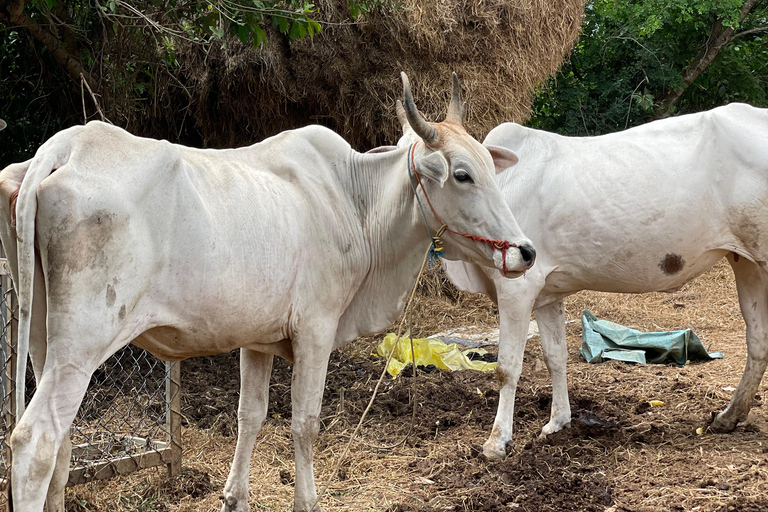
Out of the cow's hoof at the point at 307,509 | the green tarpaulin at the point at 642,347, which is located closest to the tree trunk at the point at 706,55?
the green tarpaulin at the point at 642,347

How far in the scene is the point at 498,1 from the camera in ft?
26.2

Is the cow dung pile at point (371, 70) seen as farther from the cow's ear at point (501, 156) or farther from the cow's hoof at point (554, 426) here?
the cow's hoof at point (554, 426)

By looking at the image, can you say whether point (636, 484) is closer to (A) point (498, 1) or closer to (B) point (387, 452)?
(B) point (387, 452)

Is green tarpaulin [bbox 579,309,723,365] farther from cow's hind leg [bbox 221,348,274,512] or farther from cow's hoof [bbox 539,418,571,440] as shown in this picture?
cow's hind leg [bbox 221,348,274,512]

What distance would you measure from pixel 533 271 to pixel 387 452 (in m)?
1.43

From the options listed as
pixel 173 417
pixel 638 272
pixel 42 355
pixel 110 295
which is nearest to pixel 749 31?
pixel 638 272

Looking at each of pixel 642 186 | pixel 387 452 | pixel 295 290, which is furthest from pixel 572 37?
pixel 295 290

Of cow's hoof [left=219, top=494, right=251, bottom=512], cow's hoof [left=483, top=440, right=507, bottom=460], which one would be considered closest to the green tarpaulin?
cow's hoof [left=483, top=440, right=507, bottom=460]

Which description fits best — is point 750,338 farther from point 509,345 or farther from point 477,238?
point 477,238

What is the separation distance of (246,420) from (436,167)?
58.5 inches

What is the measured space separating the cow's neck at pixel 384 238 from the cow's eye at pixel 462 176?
10.0 inches

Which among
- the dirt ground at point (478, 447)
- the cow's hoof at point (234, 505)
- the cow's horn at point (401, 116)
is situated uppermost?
the cow's horn at point (401, 116)

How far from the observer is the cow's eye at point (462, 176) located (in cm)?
347

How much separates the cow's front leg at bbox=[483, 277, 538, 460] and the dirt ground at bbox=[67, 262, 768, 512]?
0.49ft
